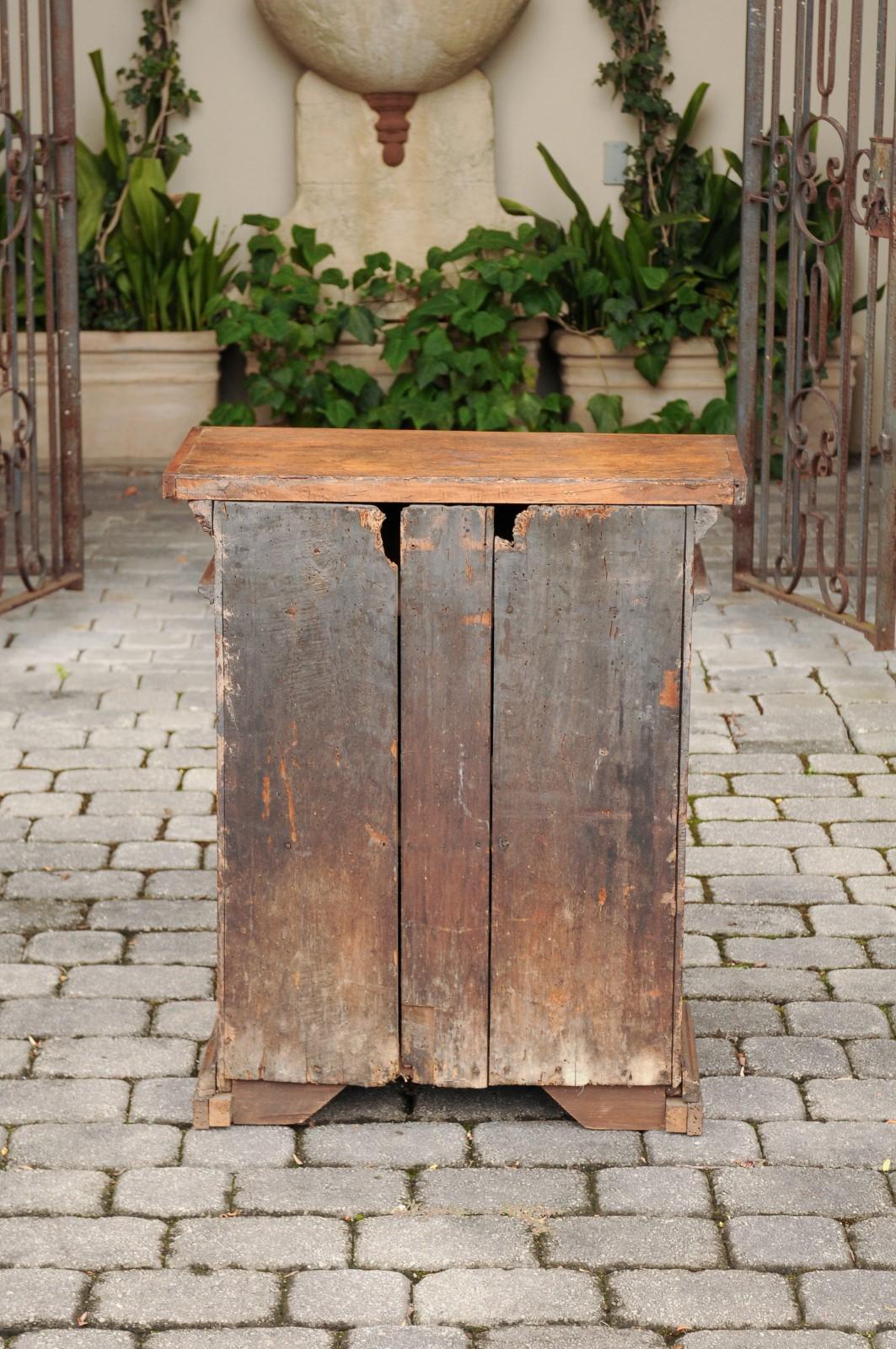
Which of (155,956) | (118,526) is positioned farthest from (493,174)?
(155,956)

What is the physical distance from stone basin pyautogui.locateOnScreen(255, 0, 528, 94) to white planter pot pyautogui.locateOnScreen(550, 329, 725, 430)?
4.31 ft

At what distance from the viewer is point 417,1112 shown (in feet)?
10.5

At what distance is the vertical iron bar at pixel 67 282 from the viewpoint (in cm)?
600

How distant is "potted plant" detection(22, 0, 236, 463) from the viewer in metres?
8.20

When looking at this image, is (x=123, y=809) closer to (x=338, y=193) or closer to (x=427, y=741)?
(x=427, y=741)

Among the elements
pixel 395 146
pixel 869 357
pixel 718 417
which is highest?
pixel 395 146

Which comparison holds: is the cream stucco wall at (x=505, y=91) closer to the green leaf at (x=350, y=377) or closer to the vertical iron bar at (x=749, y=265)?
the green leaf at (x=350, y=377)

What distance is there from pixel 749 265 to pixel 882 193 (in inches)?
32.5

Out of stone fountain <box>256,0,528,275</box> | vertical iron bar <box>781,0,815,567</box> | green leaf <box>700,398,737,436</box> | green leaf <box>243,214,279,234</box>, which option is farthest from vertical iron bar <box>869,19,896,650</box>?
green leaf <box>243,214,279,234</box>

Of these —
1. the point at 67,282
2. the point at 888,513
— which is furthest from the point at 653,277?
the point at 67,282

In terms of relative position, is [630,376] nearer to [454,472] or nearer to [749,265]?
[749,265]

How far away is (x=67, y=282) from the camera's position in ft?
20.1

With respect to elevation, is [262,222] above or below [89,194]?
below

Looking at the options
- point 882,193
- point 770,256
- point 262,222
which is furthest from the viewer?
point 262,222
